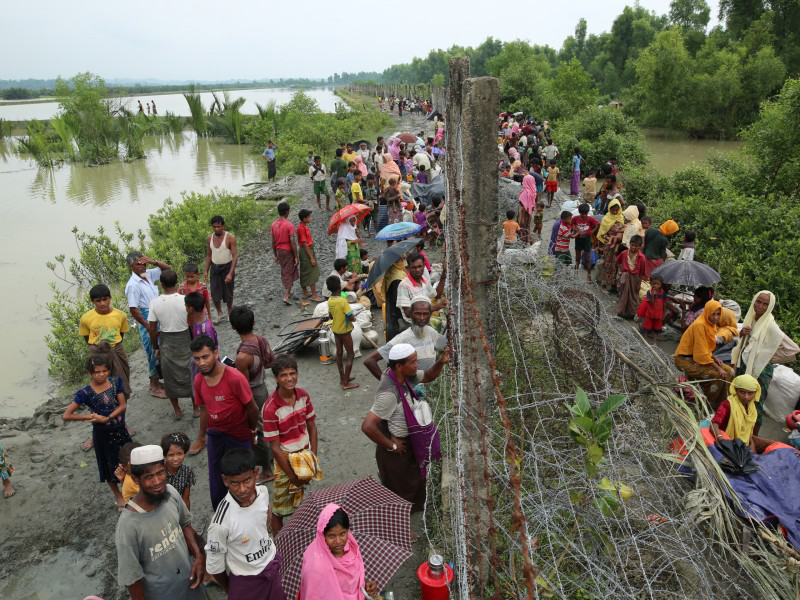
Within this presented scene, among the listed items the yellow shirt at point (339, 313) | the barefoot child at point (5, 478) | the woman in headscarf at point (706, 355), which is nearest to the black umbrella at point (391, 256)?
the yellow shirt at point (339, 313)

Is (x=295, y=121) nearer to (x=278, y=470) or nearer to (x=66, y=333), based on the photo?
(x=66, y=333)

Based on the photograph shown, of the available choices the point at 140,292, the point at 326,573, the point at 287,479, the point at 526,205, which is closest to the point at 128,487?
the point at 287,479

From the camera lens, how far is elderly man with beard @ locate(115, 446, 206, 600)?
2498 millimetres

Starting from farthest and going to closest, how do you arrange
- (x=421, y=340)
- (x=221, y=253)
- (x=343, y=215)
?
(x=343, y=215)
(x=221, y=253)
(x=421, y=340)

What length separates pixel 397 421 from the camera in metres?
3.41

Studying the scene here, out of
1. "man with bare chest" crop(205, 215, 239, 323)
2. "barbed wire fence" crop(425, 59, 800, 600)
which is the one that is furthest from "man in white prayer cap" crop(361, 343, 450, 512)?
"man with bare chest" crop(205, 215, 239, 323)

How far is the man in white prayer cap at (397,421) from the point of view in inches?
130

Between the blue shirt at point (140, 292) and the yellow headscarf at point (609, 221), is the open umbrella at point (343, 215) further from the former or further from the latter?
the yellow headscarf at point (609, 221)

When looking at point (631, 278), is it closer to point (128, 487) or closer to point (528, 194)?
point (528, 194)

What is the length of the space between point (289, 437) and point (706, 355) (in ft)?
12.2

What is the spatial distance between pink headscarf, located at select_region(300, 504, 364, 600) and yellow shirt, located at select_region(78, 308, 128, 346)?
3.13 metres

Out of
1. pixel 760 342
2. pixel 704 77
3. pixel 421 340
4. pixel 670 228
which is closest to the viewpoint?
pixel 421 340

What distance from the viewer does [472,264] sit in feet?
Result: 11.4

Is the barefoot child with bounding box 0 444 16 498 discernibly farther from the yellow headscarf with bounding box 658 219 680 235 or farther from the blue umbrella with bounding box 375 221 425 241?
the yellow headscarf with bounding box 658 219 680 235
